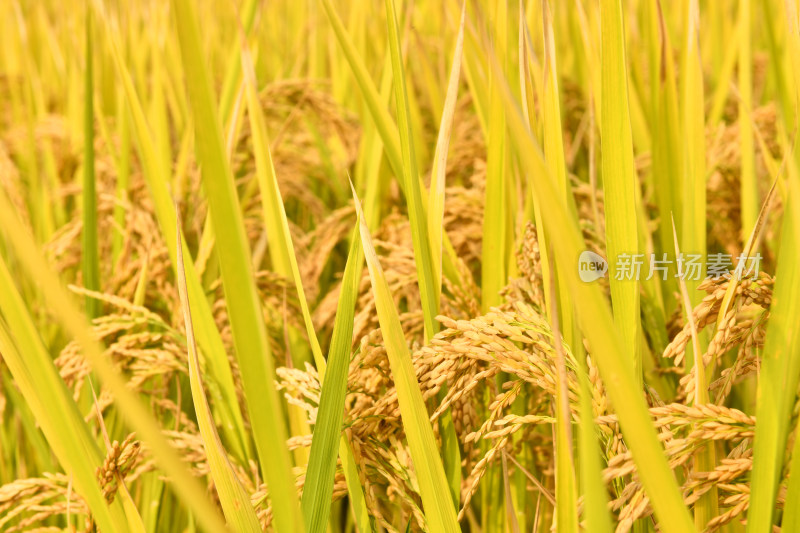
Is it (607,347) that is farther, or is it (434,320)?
(434,320)

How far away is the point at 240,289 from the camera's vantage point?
1.28 ft

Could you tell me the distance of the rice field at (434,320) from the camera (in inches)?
16.2

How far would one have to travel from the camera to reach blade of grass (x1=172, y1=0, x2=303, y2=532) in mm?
365

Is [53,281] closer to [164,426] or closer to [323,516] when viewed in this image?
[323,516]

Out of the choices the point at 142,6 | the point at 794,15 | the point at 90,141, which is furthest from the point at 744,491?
the point at 142,6

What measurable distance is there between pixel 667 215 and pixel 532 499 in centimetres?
45

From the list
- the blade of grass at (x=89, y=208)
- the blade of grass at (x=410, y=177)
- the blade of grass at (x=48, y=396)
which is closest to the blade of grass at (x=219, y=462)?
the blade of grass at (x=48, y=396)

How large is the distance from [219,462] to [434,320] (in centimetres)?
29

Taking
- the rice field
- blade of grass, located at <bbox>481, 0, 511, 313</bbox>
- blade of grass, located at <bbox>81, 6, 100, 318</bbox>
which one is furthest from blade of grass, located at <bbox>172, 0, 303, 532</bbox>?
blade of grass, located at <bbox>81, 6, 100, 318</bbox>

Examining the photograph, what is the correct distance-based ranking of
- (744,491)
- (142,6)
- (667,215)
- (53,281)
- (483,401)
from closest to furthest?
1. (53,281)
2. (744,491)
3. (483,401)
4. (667,215)
5. (142,6)

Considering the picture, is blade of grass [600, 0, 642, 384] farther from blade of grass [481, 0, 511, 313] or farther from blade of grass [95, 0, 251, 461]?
blade of grass [95, 0, 251, 461]

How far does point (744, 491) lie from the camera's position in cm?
55

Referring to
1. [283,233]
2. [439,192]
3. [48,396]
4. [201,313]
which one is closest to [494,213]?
[439,192]

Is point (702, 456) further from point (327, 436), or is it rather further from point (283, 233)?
point (283, 233)
